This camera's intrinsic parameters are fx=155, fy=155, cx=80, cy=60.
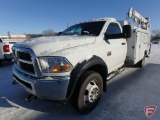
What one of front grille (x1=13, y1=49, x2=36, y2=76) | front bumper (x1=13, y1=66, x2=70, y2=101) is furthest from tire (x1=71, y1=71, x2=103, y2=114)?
front grille (x1=13, y1=49, x2=36, y2=76)

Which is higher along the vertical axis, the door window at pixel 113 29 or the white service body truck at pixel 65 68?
the door window at pixel 113 29

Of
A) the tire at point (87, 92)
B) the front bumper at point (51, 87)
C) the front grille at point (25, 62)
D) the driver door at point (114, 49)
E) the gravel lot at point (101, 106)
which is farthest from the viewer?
the driver door at point (114, 49)

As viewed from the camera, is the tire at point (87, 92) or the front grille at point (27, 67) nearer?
the front grille at point (27, 67)

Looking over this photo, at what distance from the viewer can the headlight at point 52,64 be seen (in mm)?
2545

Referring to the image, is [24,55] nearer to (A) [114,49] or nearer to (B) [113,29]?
(A) [114,49]

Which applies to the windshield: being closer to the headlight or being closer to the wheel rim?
the wheel rim

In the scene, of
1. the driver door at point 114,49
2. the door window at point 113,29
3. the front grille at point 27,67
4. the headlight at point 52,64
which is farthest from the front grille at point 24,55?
the door window at point 113,29

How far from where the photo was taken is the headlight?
2.54 metres

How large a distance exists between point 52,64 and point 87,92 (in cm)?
97

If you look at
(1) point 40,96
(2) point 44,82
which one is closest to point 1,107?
(1) point 40,96

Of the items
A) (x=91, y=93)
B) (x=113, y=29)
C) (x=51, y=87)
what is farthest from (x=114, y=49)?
(x=51, y=87)

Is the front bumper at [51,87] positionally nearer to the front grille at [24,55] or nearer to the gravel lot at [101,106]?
the front grille at [24,55]

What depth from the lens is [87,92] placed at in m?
3.07

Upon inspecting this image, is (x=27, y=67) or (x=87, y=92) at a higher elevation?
(x=27, y=67)
